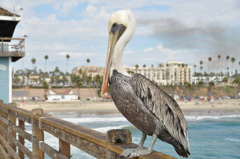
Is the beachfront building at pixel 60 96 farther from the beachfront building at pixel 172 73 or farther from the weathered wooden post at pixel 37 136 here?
the beachfront building at pixel 172 73

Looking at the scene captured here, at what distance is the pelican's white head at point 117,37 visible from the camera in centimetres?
207

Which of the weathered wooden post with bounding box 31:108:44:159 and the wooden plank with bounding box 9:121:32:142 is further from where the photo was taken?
the wooden plank with bounding box 9:121:32:142

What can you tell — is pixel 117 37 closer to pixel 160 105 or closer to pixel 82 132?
pixel 160 105

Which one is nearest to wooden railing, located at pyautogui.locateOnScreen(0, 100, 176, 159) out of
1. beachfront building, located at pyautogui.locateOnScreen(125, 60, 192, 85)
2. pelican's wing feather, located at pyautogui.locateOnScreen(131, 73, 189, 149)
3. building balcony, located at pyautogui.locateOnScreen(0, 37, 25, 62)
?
pelican's wing feather, located at pyautogui.locateOnScreen(131, 73, 189, 149)

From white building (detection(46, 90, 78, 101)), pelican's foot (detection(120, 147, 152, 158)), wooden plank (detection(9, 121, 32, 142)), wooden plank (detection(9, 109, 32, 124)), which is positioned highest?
pelican's foot (detection(120, 147, 152, 158))

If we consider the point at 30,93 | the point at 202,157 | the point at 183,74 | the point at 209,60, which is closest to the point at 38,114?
the point at 202,157

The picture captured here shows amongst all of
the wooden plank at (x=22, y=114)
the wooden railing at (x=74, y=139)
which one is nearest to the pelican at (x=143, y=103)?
the wooden railing at (x=74, y=139)

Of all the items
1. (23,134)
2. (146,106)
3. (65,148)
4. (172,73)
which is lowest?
(23,134)

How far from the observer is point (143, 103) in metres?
1.97

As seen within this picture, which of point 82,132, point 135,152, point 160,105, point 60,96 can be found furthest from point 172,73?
point 135,152

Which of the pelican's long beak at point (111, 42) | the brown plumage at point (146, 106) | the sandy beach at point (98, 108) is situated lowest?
the sandy beach at point (98, 108)

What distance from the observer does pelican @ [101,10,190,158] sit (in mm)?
1953

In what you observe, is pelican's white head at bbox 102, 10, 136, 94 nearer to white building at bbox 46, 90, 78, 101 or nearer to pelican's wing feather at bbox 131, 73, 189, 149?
pelican's wing feather at bbox 131, 73, 189, 149

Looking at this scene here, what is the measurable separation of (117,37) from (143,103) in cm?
54
